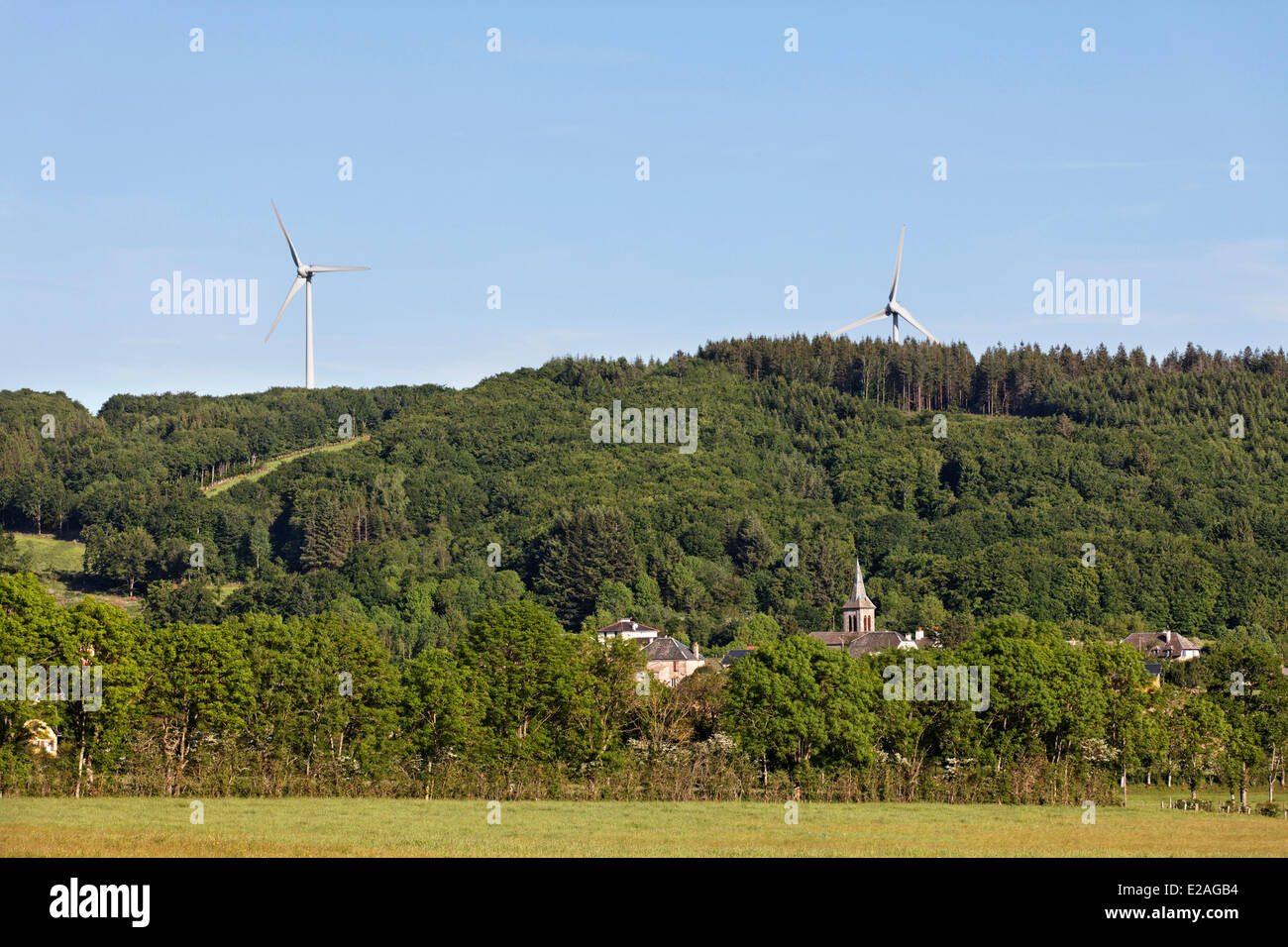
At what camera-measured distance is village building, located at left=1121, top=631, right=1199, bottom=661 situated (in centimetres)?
17975

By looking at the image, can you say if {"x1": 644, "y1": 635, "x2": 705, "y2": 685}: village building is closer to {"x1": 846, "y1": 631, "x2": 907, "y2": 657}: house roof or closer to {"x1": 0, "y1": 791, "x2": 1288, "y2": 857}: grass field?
{"x1": 846, "y1": 631, "x2": 907, "y2": 657}: house roof

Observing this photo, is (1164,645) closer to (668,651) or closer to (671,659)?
(671,659)

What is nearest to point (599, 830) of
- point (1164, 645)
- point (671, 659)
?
point (671, 659)

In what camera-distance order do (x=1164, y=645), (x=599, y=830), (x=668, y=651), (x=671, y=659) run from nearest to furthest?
(x=599, y=830) → (x=671, y=659) → (x=1164, y=645) → (x=668, y=651)

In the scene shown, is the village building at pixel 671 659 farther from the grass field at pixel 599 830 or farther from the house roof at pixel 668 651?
the grass field at pixel 599 830

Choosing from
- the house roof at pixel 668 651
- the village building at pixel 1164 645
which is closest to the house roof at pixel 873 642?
the house roof at pixel 668 651

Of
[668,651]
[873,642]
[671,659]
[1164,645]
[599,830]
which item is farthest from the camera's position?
[873,642]

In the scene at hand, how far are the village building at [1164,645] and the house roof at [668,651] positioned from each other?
49487mm

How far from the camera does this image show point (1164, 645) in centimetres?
18375

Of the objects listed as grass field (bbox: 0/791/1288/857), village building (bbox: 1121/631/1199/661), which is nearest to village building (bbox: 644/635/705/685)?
village building (bbox: 1121/631/1199/661)

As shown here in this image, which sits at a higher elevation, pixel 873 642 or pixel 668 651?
pixel 873 642

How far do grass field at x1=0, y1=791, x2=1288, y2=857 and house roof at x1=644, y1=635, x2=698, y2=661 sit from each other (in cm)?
11094

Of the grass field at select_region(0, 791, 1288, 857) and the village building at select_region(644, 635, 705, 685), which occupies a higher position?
the village building at select_region(644, 635, 705, 685)

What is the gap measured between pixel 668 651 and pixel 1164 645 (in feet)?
186
